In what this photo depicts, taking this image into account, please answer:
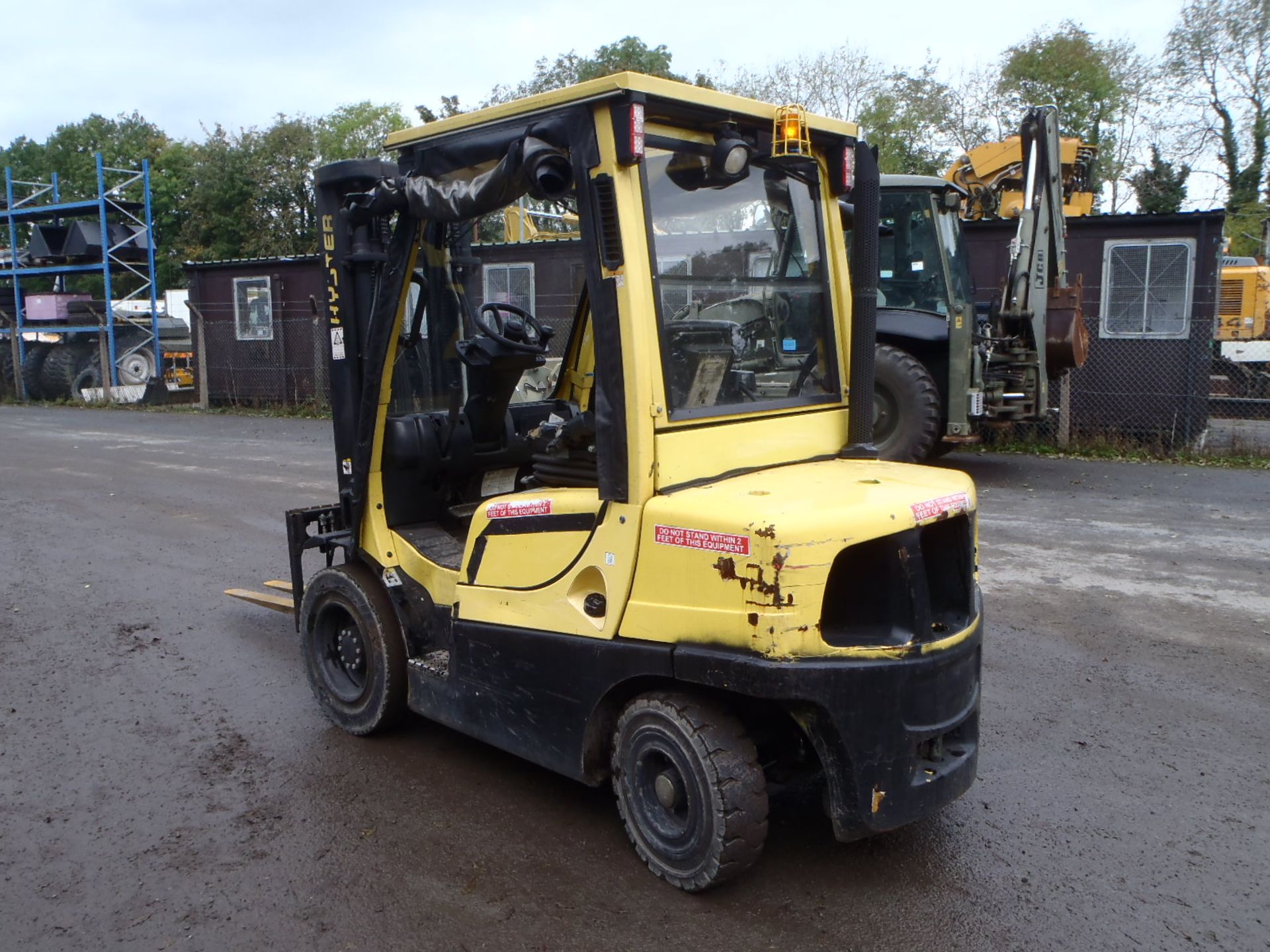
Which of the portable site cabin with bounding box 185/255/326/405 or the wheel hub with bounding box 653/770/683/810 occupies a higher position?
the portable site cabin with bounding box 185/255/326/405

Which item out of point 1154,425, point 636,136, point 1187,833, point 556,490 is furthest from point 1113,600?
point 1154,425

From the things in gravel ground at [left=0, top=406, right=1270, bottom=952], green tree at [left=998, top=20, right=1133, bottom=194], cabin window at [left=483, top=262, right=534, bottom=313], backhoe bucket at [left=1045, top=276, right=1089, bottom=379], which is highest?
green tree at [left=998, top=20, right=1133, bottom=194]

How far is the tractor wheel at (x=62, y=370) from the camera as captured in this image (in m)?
24.7

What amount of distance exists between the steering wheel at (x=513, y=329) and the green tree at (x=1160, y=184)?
31.1m

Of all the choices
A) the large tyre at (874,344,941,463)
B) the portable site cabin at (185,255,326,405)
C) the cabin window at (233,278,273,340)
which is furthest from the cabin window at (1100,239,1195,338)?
the cabin window at (233,278,273,340)

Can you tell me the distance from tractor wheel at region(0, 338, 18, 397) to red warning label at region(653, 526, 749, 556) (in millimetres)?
27209

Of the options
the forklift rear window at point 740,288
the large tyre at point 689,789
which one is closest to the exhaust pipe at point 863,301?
the forklift rear window at point 740,288

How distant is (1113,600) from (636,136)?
4.82 metres

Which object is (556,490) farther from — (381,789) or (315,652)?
(315,652)

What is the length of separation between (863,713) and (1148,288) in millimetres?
12422

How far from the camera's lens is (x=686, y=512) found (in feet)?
10.8

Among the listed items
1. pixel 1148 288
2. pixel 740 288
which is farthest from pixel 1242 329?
pixel 740 288

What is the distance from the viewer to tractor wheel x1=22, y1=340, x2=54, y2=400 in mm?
25047

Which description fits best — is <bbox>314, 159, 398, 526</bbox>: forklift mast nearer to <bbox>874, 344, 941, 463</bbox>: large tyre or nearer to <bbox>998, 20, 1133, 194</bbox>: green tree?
<bbox>874, 344, 941, 463</bbox>: large tyre
